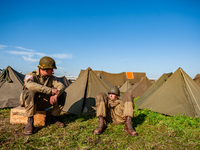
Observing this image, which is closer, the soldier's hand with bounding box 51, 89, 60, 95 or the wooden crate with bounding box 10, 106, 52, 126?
the soldier's hand with bounding box 51, 89, 60, 95

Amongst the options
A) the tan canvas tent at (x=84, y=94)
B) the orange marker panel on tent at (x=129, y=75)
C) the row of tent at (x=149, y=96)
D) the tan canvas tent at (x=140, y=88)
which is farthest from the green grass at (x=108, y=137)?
the orange marker panel on tent at (x=129, y=75)

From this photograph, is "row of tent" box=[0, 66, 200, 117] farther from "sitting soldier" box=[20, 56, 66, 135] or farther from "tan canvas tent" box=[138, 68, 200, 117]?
"sitting soldier" box=[20, 56, 66, 135]

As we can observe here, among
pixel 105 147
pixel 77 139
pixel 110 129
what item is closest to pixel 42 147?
pixel 77 139

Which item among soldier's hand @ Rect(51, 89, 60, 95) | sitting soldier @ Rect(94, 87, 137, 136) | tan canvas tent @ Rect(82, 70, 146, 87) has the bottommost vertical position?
sitting soldier @ Rect(94, 87, 137, 136)

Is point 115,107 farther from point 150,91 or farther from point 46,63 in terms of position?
point 150,91

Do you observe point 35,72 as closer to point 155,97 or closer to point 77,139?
point 77,139

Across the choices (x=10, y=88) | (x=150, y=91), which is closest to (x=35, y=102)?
(x=10, y=88)

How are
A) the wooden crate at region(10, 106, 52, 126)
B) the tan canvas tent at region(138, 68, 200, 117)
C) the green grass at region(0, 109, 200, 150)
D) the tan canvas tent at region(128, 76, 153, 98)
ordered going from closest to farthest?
the green grass at region(0, 109, 200, 150)
the wooden crate at region(10, 106, 52, 126)
the tan canvas tent at region(138, 68, 200, 117)
the tan canvas tent at region(128, 76, 153, 98)

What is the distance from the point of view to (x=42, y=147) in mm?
2381

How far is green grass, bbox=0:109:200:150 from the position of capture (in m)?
2.48

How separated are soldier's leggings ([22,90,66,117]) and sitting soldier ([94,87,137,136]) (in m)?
1.02

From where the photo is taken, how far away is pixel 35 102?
10.2 feet

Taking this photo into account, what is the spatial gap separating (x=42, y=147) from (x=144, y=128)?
82.3 inches

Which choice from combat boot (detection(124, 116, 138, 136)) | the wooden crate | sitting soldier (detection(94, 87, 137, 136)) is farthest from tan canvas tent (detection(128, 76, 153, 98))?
the wooden crate
